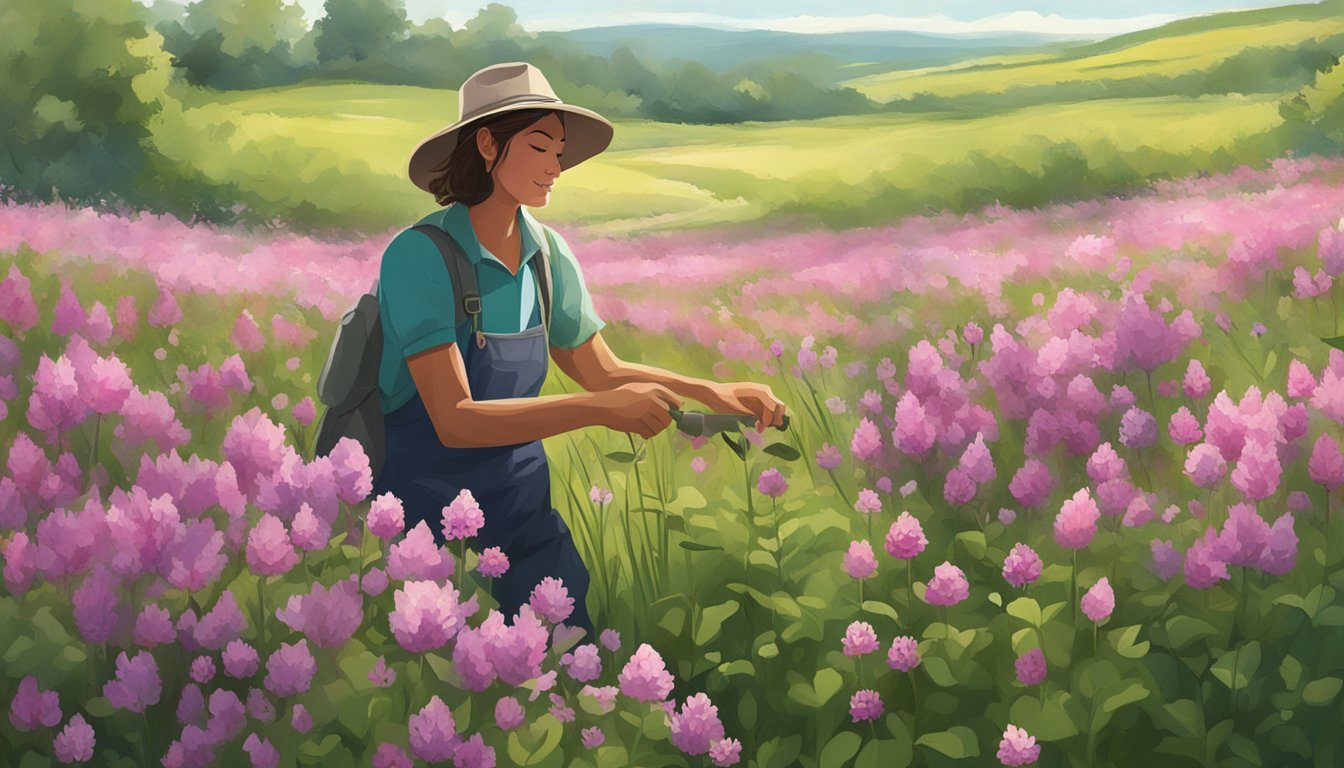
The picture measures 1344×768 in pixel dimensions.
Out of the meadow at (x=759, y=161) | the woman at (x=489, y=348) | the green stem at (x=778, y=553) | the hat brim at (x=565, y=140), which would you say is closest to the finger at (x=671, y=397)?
the woman at (x=489, y=348)

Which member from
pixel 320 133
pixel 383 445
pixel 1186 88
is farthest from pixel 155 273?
pixel 1186 88

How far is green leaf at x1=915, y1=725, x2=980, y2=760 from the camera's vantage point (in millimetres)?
2254

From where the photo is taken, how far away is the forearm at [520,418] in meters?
2.82

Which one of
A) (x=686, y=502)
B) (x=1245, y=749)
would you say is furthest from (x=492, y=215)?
(x=1245, y=749)

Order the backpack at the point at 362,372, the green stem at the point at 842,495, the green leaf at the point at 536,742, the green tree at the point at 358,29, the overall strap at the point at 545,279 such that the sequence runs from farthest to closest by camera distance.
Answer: the green tree at the point at 358,29
the green stem at the point at 842,495
the overall strap at the point at 545,279
the backpack at the point at 362,372
the green leaf at the point at 536,742

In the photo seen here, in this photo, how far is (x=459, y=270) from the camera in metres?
3.00

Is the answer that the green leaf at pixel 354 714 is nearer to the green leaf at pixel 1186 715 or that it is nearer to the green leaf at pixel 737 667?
the green leaf at pixel 737 667

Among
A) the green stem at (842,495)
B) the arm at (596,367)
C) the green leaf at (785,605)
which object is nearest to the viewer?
the green leaf at (785,605)

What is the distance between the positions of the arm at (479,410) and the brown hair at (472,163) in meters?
0.47

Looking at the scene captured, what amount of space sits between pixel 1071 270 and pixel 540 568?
4092mm

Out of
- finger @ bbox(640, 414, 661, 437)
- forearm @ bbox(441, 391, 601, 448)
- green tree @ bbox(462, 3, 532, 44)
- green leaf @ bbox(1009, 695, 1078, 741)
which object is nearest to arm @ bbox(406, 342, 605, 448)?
forearm @ bbox(441, 391, 601, 448)

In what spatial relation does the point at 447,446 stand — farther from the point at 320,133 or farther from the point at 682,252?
the point at 320,133

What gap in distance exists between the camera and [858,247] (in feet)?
36.0

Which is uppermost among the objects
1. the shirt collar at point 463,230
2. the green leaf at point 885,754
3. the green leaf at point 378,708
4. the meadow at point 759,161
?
the shirt collar at point 463,230
